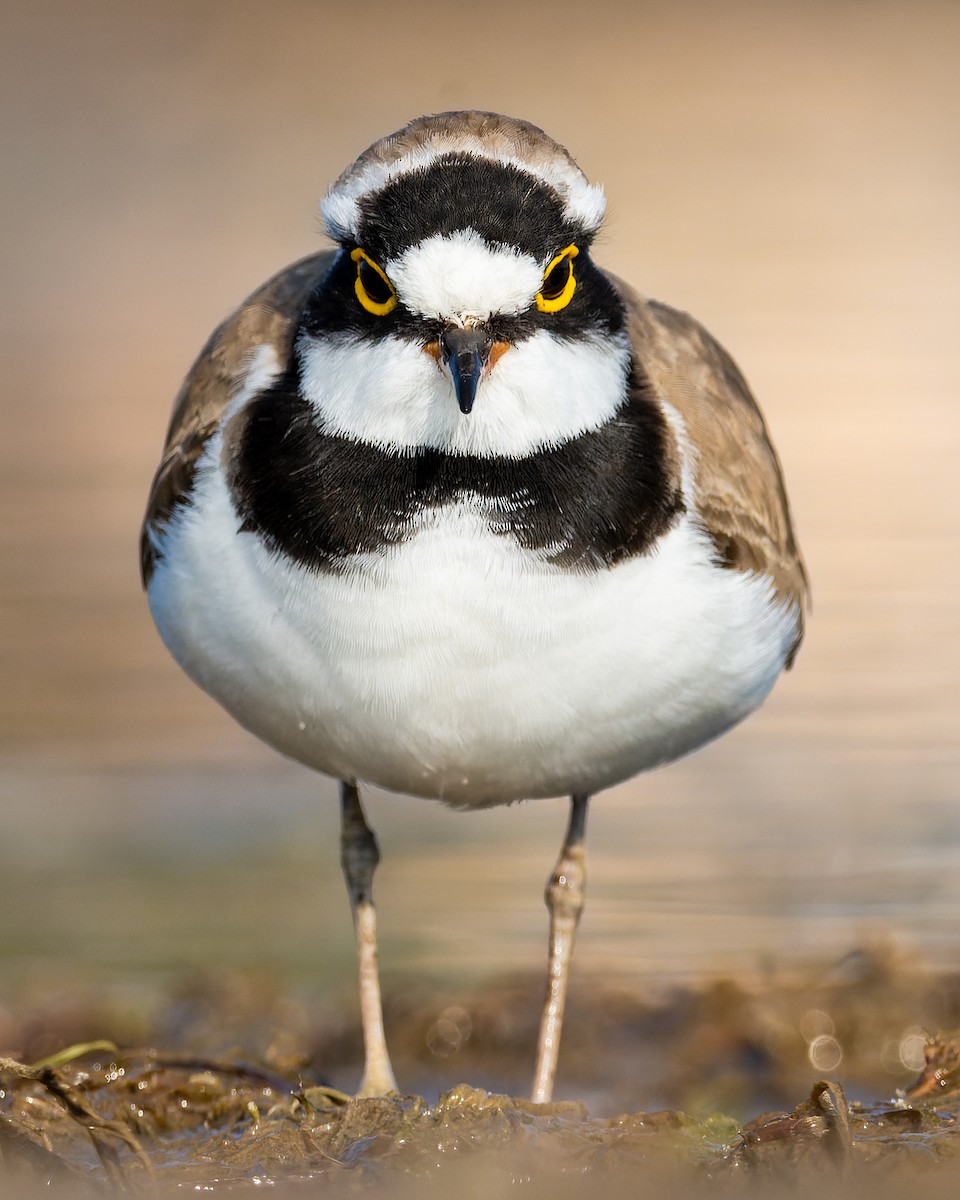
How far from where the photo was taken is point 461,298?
13.4 feet

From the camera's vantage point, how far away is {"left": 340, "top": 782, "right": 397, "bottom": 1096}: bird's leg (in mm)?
5344

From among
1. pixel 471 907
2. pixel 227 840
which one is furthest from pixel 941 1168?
pixel 227 840

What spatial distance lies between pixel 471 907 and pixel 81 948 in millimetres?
1266

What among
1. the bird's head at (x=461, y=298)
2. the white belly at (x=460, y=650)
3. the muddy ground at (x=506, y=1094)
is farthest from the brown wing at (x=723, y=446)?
the muddy ground at (x=506, y=1094)

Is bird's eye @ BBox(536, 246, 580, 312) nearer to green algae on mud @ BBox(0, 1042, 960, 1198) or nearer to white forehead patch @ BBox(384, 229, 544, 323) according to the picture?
white forehead patch @ BBox(384, 229, 544, 323)

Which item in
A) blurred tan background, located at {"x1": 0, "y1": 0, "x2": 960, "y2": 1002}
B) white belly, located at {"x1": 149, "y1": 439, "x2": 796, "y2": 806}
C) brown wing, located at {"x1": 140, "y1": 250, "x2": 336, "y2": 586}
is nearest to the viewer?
white belly, located at {"x1": 149, "y1": 439, "x2": 796, "y2": 806}

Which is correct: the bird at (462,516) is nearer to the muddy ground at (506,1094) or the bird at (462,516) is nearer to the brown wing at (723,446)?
the brown wing at (723,446)

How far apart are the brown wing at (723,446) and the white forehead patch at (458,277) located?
2.61 ft

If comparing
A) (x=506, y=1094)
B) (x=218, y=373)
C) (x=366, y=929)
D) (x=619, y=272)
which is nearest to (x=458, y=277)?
(x=218, y=373)

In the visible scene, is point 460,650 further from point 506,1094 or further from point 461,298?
→ point 506,1094

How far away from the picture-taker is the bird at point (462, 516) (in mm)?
4199

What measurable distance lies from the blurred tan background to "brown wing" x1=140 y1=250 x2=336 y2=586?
0.87 m

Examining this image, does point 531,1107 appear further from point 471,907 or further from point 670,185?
point 670,185


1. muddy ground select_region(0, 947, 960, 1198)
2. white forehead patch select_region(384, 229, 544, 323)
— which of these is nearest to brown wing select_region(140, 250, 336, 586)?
white forehead patch select_region(384, 229, 544, 323)
